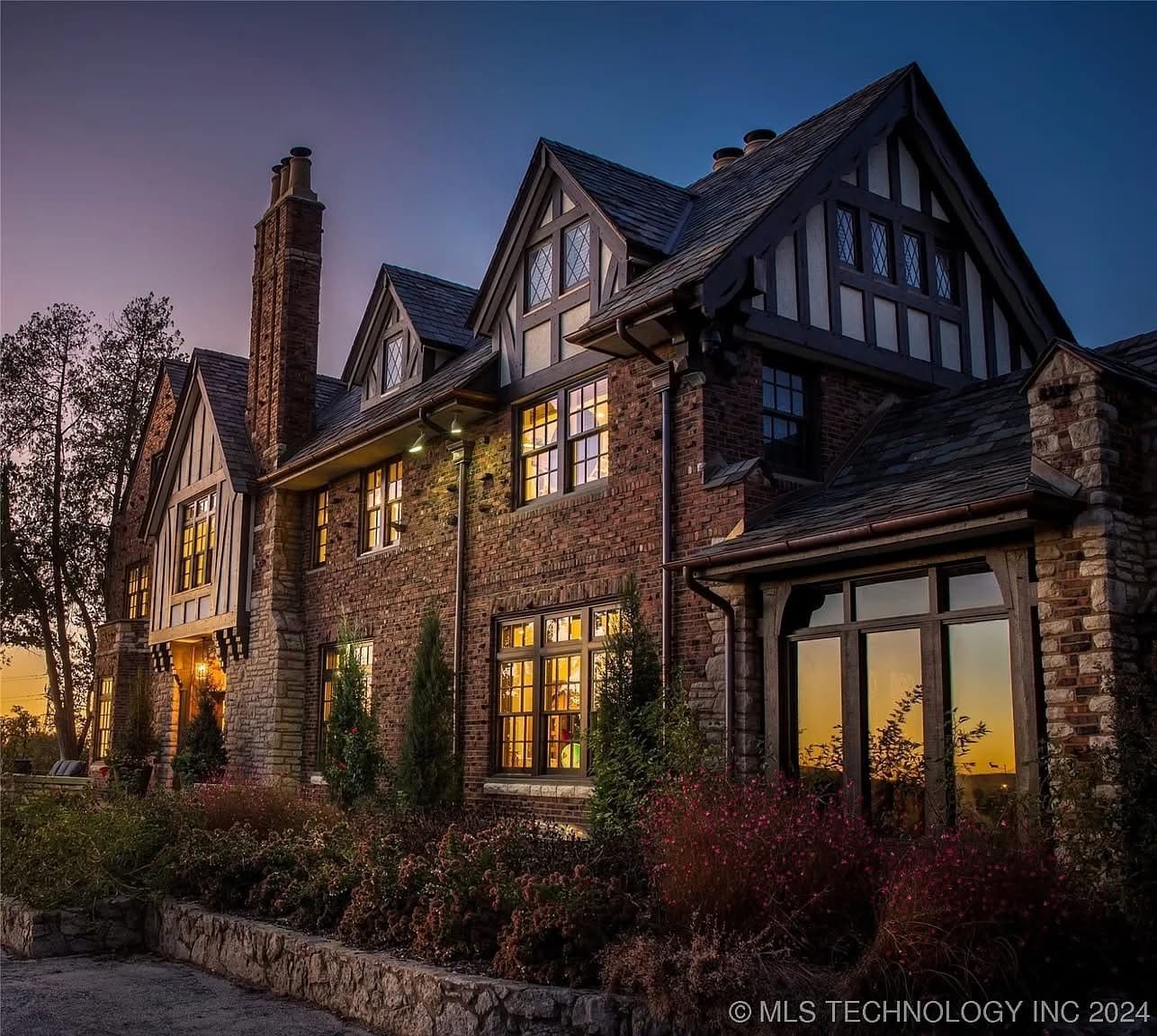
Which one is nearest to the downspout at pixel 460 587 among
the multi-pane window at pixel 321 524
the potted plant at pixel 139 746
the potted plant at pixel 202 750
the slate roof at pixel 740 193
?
the slate roof at pixel 740 193

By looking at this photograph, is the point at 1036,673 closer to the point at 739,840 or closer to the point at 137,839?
the point at 739,840

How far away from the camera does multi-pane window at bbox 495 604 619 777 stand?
47.5 feet

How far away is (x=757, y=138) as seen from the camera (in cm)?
1953

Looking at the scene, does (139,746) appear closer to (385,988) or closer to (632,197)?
(632,197)

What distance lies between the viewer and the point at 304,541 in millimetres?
21547

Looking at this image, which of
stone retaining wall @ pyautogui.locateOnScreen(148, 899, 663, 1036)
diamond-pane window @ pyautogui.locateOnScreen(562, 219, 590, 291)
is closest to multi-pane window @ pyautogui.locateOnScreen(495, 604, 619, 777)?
diamond-pane window @ pyautogui.locateOnScreen(562, 219, 590, 291)

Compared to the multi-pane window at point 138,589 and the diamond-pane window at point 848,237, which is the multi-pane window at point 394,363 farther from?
the multi-pane window at point 138,589

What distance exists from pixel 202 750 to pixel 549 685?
34.0ft

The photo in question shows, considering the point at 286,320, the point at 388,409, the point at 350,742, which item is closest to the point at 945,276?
the point at 388,409

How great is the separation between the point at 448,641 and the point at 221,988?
7.10 meters

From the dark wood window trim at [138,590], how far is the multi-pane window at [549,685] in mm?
14732

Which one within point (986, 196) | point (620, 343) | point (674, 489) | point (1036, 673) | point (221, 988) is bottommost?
point (221, 988)

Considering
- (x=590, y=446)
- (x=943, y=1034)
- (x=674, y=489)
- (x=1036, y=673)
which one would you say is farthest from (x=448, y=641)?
(x=943, y=1034)

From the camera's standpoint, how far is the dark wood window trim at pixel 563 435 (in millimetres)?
14922
